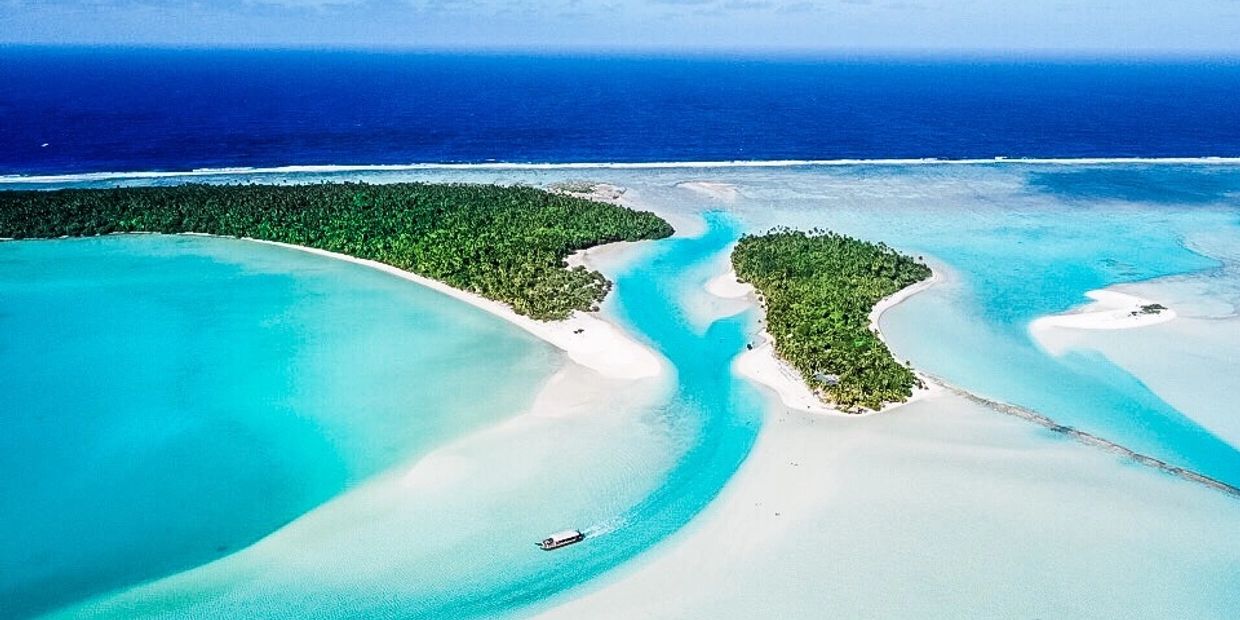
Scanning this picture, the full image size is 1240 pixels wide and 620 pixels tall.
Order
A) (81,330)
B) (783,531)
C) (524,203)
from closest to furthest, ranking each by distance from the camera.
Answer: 1. (783,531)
2. (81,330)
3. (524,203)

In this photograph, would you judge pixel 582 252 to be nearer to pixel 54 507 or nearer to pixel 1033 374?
pixel 1033 374

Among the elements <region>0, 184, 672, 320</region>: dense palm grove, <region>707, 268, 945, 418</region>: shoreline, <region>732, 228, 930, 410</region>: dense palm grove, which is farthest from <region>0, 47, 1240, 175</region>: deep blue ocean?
<region>707, 268, 945, 418</region>: shoreline

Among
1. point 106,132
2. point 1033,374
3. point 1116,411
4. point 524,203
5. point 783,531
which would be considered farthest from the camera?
Result: point 106,132

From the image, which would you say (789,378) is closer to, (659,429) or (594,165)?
(659,429)

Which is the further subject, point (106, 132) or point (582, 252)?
point (106, 132)

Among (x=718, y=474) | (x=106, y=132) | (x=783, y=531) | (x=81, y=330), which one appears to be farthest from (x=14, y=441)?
(x=106, y=132)

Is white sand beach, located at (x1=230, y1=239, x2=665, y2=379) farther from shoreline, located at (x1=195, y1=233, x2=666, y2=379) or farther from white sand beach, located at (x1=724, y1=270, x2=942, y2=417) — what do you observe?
white sand beach, located at (x1=724, y1=270, x2=942, y2=417)

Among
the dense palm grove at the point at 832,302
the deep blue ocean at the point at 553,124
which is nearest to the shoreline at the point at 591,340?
the dense palm grove at the point at 832,302
